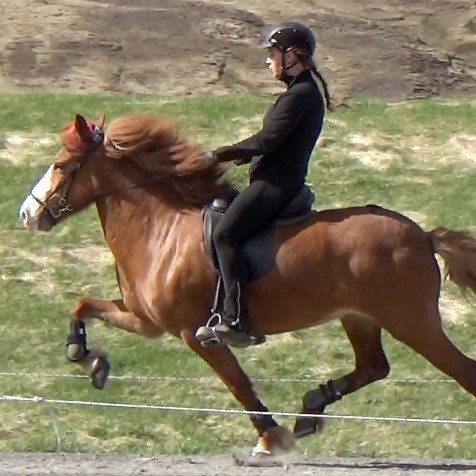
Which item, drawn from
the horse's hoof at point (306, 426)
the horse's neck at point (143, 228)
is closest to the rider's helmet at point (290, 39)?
the horse's neck at point (143, 228)

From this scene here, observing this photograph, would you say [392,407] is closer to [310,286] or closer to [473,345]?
[473,345]

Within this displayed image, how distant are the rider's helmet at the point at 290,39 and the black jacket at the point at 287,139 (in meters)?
0.15

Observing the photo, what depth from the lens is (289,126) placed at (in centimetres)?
812

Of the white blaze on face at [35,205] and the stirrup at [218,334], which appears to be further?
the white blaze on face at [35,205]

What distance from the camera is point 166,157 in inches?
345

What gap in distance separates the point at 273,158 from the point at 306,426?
5.59ft

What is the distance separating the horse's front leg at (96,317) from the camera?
28.9 ft

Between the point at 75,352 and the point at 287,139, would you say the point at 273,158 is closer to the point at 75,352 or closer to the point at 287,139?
the point at 287,139

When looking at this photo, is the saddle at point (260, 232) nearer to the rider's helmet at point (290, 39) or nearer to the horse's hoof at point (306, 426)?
the rider's helmet at point (290, 39)

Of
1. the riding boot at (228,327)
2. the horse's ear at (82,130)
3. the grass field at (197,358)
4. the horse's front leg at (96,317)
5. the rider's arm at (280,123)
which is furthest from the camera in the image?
the grass field at (197,358)

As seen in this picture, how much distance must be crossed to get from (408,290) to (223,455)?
1952mm

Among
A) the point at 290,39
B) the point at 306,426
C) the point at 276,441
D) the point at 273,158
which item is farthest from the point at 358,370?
the point at 290,39

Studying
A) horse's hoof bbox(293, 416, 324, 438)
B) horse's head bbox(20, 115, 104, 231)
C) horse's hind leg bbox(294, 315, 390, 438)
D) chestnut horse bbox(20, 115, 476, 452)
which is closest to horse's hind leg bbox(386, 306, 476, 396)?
chestnut horse bbox(20, 115, 476, 452)

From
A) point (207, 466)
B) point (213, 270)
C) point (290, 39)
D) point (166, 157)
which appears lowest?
point (207, 466)
